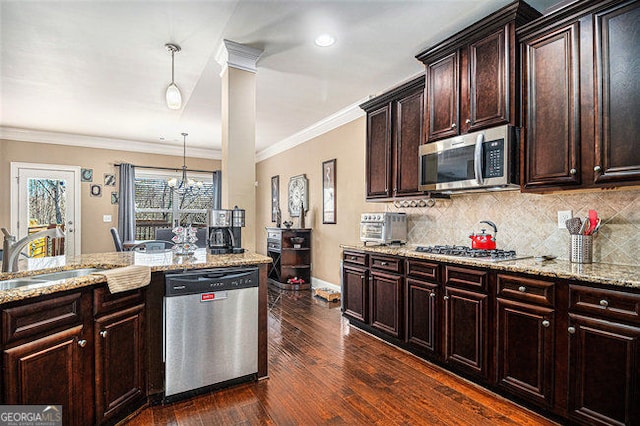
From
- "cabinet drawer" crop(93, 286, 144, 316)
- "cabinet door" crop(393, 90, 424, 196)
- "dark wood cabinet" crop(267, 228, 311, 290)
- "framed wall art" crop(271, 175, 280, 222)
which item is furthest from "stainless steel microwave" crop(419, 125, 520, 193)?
"framed wall art" crop(271, 175, 280, 222)

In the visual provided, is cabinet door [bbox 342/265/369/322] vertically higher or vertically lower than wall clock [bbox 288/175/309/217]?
lower

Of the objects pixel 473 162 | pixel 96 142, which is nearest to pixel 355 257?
pixel 473 162

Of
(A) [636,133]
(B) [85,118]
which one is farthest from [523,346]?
(B) [85,118]

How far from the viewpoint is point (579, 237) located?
7.16ft

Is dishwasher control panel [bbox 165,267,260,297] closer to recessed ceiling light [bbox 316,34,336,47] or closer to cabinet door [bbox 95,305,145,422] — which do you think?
cabinet door [bbox 95,305,145,422]

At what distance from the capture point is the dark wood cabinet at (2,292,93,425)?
1422 millimetres

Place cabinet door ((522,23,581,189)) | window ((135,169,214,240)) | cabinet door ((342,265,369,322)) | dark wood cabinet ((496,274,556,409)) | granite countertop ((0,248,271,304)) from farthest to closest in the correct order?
window ((135,169,214,240)), cabinet door ((342,265,369,322)), cabinet door ((522,23,581,189)), dark wood cabinet ((496,274,556,409)), granite countertop ((0,248,271,304))

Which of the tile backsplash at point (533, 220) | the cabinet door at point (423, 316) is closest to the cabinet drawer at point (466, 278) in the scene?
the cabinet door at point (423, 316)

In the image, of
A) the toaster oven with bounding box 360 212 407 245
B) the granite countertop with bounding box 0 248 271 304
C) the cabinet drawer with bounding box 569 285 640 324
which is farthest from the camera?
the toaster oven with bounding box 360 212 407 245

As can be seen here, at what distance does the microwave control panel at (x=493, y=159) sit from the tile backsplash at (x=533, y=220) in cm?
47

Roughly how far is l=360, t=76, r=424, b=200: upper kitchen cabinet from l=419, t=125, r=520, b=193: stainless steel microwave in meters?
0.29

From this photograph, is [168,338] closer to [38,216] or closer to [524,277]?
[524,277]

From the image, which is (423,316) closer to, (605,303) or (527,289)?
(527,289)

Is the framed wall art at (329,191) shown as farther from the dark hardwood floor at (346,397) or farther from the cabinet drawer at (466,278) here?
the cabinet drawer at (466,278)
